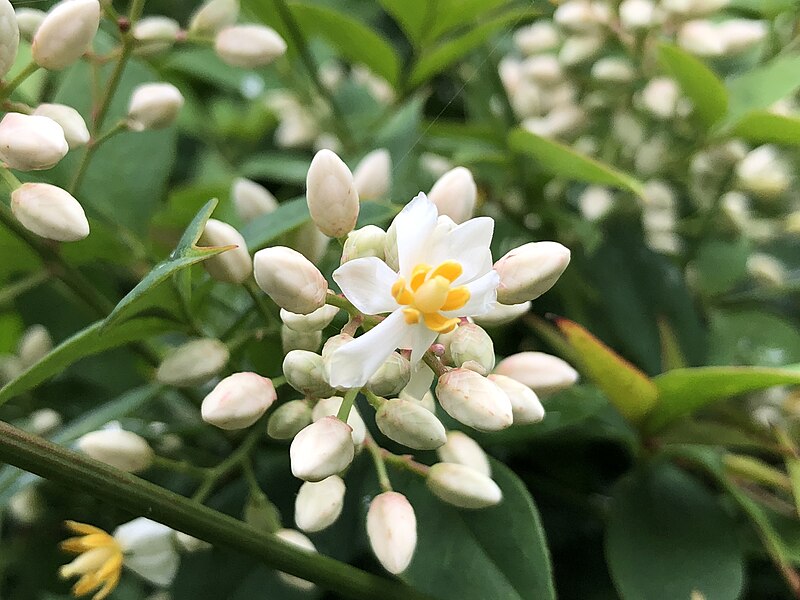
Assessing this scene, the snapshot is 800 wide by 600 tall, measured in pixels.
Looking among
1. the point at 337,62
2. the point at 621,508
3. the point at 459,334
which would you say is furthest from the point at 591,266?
the point at 337,62

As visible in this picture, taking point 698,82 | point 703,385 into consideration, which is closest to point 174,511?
point 703,385

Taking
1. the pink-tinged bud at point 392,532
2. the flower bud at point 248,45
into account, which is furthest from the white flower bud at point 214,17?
the pink-tinged bud at point 392,532

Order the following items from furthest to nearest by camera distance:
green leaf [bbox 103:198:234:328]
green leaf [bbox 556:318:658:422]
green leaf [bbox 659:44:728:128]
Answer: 1. green leaf [bbox 659:44:728:128]
2. green leaf [bbox 556:318:658:422]
3. green leaf [bbox 103:198:234:328]

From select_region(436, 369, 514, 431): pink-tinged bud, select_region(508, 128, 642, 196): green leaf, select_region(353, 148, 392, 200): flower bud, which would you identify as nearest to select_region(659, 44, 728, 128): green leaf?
select_region(508, 128, 642, 196): green leaf

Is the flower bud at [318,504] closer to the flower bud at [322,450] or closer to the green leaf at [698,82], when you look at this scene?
the flower bud at [322,450]

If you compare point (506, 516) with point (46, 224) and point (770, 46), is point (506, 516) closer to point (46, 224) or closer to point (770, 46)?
point (46, 224)

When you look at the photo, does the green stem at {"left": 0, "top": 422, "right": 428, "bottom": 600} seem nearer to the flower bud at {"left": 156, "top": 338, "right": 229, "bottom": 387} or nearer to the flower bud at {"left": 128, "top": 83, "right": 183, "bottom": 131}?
the flower bud at {"left": 156, "top": 338, "right": 229, "bottom": 387}
